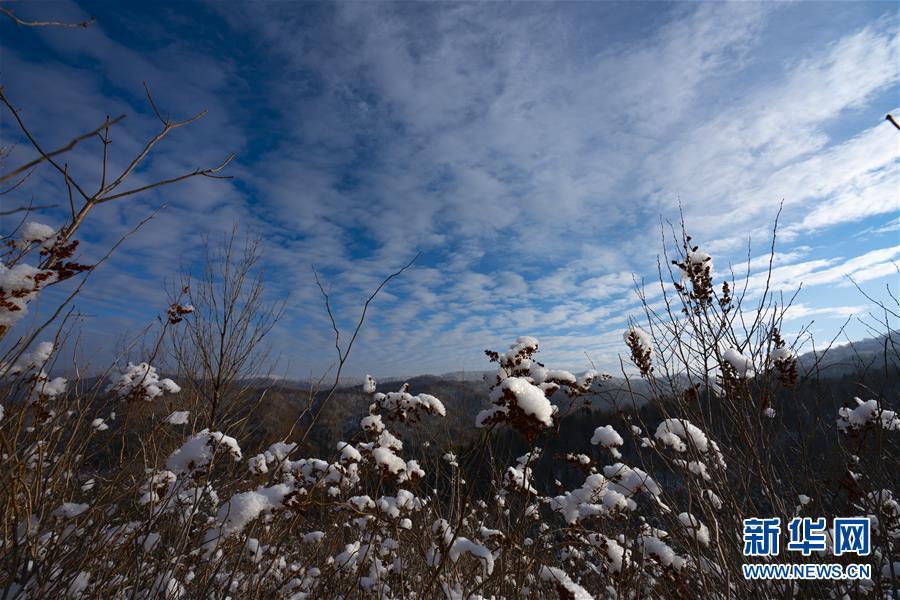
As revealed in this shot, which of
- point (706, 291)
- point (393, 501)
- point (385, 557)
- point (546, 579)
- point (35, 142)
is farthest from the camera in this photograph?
point (385, 557)

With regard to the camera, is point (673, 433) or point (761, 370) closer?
point (761, 370)

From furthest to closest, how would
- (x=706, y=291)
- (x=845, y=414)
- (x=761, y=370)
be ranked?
(x=845, y=414) < (x=706, y=291) < (x=761, y=370)

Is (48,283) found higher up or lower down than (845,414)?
higher up

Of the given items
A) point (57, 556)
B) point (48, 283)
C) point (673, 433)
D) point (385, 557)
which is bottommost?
point (385, 557)

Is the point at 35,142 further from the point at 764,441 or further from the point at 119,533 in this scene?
the point at 764,441

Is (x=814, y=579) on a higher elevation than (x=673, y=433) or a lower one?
lower

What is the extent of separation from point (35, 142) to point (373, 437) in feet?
14.2

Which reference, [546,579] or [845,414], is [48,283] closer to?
[546,579]

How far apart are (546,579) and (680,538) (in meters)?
1.56

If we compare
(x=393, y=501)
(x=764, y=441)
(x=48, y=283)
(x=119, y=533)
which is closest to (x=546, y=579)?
(x=393, y=501)

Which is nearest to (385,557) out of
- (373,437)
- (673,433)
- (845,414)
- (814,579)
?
(373,437)

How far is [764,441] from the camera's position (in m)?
2.56

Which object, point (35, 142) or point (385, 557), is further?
point (385, 557)

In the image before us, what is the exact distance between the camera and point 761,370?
273 cm
